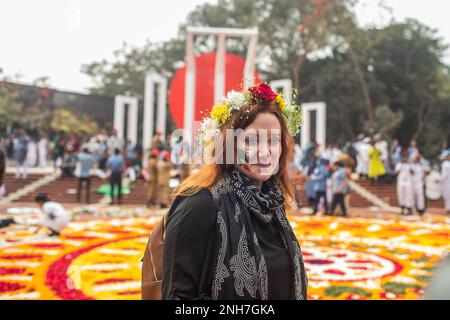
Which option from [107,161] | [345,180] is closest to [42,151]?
[107,161]

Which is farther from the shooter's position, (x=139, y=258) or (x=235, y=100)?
(x=139, y=258)

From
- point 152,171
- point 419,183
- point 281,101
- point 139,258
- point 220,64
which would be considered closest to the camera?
point 281,101

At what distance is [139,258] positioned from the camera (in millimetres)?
5547

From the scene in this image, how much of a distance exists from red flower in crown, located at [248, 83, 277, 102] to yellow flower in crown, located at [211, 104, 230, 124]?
12 centimetres

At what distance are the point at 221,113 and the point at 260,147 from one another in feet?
0.66

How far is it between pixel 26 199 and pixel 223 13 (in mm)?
21921

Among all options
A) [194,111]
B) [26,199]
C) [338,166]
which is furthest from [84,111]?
[338,166]

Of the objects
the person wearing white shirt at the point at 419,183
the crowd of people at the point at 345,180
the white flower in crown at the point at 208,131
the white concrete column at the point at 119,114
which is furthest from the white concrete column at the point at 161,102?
the white flower in crown at the point at 208,131

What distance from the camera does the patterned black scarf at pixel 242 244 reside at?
1.47 metres

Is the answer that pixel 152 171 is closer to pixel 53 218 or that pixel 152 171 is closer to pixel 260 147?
pixel 53 218

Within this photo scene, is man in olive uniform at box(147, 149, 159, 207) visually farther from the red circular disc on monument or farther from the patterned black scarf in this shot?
the patterned black scarf

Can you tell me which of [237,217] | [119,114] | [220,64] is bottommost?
[237,217]

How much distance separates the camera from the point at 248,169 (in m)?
1.66
